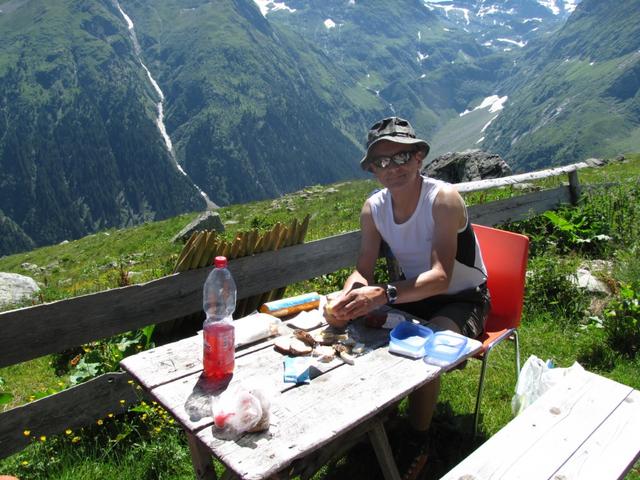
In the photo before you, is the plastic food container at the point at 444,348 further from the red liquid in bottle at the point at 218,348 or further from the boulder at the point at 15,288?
the boulder at the point at 15,288

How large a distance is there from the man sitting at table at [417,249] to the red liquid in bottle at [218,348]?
2.88ft

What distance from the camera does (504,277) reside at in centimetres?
468

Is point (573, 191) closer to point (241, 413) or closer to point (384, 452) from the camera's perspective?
point (384, 452)

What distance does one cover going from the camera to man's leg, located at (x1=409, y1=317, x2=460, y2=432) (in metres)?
3.80

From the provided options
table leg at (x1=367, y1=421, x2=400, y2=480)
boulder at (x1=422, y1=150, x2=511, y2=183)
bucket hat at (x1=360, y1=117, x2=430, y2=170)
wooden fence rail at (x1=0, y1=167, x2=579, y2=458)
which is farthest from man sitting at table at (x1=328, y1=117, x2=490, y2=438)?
boulder at (x1=422, y1=150, x2=511, y2=183)

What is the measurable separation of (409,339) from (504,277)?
182cm

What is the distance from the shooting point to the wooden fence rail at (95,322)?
3.73 metres

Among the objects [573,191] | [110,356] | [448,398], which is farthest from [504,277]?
[573,191]

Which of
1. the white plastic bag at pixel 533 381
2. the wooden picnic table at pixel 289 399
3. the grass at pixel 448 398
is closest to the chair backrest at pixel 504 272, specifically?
the white plastic bag at pixel 533 381

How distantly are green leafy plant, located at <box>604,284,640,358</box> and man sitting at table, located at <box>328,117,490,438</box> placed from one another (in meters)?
2.18

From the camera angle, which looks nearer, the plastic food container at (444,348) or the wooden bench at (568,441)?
the wooden bench at (568,441)

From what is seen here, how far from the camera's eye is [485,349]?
4031 mm

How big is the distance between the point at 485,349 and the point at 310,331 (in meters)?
1.49

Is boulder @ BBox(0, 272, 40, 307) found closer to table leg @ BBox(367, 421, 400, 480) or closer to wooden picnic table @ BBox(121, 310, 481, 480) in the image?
wooden picnic table @ BBox(121, 310, 481, 480)
